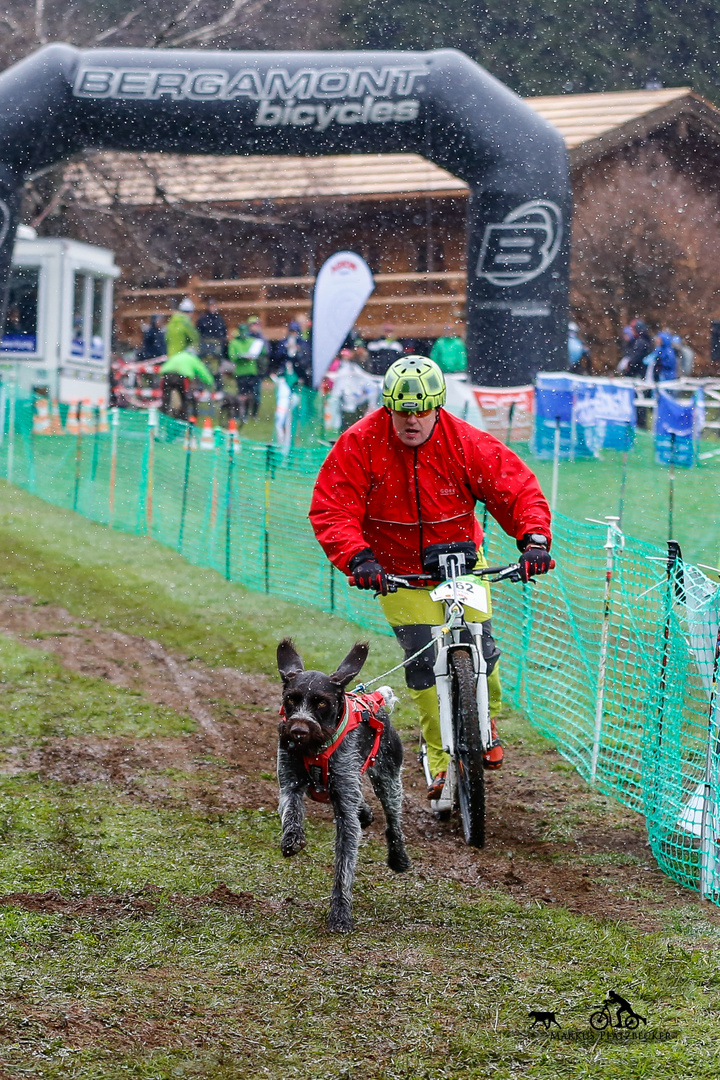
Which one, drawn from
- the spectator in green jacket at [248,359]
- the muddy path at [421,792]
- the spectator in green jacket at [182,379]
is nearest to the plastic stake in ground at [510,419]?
the muddy path at [421,792]

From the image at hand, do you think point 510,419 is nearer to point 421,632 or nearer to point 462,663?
point 421,632

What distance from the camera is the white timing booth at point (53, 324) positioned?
995 inches

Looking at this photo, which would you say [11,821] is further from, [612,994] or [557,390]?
[557,390]

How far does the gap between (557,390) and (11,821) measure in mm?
10994

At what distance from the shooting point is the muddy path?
18.1ft

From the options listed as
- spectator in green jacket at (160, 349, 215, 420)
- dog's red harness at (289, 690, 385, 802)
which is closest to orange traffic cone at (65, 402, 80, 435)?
spectator in green jacket at (160, 349, 215, 420)

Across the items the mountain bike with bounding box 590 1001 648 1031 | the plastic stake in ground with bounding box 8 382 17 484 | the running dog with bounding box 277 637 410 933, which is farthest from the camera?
the plastic stake in ground with bounding box 8 382 17 484

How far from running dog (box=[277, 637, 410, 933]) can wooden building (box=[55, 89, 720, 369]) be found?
2458 cm

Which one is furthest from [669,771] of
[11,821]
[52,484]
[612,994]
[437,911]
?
[52,484]

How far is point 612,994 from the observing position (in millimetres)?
4145

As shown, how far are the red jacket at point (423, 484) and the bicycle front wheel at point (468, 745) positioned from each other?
620 mm

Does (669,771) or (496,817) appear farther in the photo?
(496,817)

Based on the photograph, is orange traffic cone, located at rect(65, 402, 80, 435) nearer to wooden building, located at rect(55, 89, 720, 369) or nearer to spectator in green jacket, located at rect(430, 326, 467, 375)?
spectator in green jacket, located at rect(430, 326, 467, 375)

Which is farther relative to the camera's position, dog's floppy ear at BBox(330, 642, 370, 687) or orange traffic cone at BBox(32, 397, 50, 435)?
orange traffic cone at BBox(32, 397, 50, 435)
